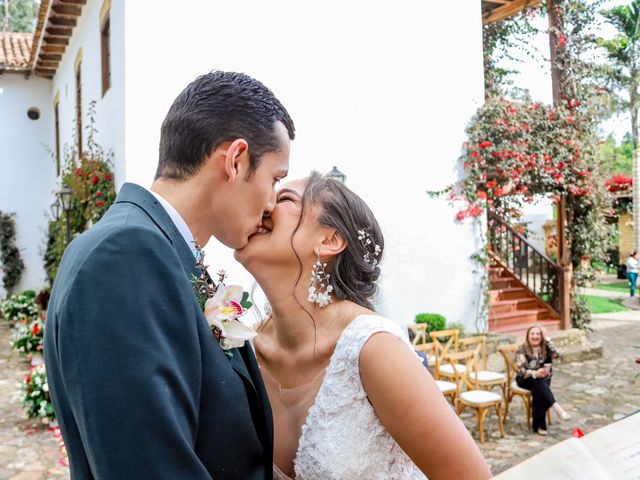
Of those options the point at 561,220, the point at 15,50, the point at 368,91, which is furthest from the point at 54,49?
the point at 561,220

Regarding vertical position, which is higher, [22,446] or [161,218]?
[161,218]

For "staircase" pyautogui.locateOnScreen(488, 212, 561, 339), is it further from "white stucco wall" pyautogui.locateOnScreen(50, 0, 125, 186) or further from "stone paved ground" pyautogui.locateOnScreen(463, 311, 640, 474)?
"white stucco wall" pyautogui.locateOnScreen(50, 0, 125, 186)

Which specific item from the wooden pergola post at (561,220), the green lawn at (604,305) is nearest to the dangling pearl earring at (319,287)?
the wooden pergola post at (561,220)

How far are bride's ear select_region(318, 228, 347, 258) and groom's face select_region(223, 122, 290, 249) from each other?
0.53 metres

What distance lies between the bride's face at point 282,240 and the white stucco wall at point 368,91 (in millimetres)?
6418

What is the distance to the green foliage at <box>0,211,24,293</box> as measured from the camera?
59.7ft

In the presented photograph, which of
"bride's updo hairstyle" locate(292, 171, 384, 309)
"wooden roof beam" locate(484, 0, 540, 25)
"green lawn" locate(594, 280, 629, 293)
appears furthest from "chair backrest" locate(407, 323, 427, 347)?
"green lawn" locate(594, 280, 629, 293)

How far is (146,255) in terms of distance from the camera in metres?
1.21

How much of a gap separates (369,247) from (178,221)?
97 cm

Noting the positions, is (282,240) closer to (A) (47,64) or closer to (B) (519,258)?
Answer: (B) (519,258)

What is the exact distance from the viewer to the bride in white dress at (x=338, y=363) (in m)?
1.79

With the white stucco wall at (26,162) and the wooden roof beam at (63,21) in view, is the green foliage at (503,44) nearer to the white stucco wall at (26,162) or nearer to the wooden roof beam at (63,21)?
the wooden roof beam at (63,21)

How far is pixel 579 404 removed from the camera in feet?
27.7

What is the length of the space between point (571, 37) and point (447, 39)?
10.4ft
